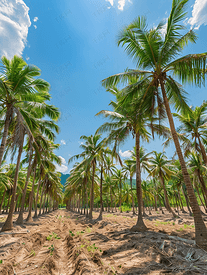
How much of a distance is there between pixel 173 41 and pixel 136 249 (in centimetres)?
936

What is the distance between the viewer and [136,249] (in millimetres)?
5578

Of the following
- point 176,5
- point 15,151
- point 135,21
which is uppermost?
point 135,21

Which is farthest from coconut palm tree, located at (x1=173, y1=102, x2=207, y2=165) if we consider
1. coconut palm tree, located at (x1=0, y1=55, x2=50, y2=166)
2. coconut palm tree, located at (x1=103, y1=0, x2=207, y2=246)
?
coconut palm tree, located at (x1=0, y1=55, x2=50, y2=166)

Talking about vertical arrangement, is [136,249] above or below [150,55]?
below

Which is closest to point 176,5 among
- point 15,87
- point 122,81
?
point 122,81

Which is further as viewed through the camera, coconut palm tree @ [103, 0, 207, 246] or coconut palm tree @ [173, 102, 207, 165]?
coconut palm tree @ [173, 102, 207, 165]

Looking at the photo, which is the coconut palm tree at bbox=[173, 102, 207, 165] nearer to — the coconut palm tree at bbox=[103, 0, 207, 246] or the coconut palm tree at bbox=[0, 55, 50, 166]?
the coconut palm tree at bbox=[103, 0, 207, 246]

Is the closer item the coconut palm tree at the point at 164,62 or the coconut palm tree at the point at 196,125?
the coconut palm tree at the point at 164,62

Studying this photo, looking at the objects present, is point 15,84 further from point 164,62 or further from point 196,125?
point 196,125

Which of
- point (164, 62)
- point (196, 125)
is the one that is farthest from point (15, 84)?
point (196, 125)

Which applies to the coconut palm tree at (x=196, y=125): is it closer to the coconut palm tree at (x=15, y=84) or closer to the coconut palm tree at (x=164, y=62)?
the coconut palm tree at (x=164, y=62)

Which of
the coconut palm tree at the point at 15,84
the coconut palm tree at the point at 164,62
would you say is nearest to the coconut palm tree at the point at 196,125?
the coconut palm tree at the point at 164,62

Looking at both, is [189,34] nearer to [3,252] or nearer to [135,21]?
[135,21]

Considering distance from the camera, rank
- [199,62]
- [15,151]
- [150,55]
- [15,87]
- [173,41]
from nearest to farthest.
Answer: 1. [199,62]
2. [173,41]
3. [150,55]
4. [15,151]
5. [15,87]
